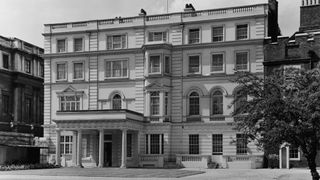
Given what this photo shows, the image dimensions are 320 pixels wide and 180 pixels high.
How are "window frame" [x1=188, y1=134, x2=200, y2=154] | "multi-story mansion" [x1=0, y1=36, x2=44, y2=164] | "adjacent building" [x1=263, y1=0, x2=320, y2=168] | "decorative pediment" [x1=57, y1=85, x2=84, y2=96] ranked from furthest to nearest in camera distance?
"multi-story mansion" [x1=0, y1=36, x2=44, y2=164] < "decorative pediment" [x1=57, y1=85, x2=84, y2=96] < "window frame" [x1=188, y1=134, x2=200, y2=154] < "adjacent building" [x1=263, y1=0, x2=320, y2=168]

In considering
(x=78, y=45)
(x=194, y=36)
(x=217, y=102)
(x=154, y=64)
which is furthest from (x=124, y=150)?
(x=78, y=45)

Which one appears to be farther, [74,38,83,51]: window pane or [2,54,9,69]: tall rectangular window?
[2,54,9,69]: tall rectangular window

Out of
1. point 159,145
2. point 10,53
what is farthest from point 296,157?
point 10,53

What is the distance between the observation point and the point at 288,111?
81.6 ft

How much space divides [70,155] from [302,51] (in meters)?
25.0

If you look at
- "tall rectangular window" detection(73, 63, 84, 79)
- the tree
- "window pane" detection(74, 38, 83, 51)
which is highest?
"window pane" detection(74, 38, 83, 51)

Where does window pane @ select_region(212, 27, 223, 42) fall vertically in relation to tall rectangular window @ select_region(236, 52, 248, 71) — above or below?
above

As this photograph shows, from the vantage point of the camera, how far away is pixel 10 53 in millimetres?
60906

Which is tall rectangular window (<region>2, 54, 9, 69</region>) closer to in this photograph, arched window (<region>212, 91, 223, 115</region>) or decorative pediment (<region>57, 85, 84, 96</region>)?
decorative pediment (<region>57, 85, 84, 96</region>)

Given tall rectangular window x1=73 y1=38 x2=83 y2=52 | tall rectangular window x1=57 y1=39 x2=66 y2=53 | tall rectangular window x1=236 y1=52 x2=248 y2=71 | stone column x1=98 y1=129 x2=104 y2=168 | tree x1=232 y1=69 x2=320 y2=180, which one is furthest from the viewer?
tall rectangular window x1=57 y1=39 x2=66 y2=53

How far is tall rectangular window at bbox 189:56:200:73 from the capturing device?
170 feet

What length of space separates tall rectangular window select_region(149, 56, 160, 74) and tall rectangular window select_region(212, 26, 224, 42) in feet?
19.0

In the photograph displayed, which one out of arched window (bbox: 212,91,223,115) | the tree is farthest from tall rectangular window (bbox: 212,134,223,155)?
the tree

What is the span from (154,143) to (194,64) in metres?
8.66
